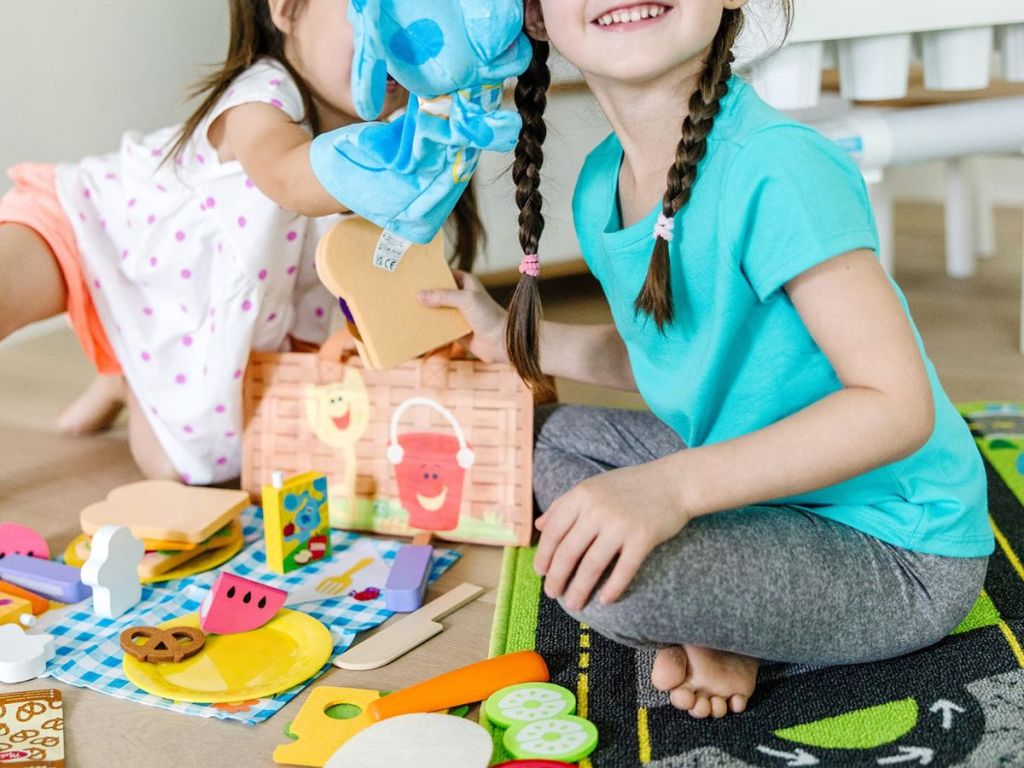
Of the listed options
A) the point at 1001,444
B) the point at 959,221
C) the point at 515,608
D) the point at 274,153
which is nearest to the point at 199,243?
the point at 274,153

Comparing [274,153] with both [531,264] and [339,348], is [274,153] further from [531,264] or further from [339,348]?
[531,264]

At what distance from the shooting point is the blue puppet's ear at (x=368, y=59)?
741 millimetres

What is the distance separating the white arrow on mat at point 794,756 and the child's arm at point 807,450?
0.45 ft

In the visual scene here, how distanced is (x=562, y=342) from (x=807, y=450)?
0.34m

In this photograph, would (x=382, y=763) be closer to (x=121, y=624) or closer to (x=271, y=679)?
(x=271, y=679)

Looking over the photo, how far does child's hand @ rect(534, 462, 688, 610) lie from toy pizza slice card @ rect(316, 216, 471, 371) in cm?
29

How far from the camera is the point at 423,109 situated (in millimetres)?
799

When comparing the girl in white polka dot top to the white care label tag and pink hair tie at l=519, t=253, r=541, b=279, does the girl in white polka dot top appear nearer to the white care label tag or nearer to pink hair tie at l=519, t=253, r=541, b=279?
the white care label tag

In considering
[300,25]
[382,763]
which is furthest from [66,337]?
[382,763]

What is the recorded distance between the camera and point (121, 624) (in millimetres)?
876

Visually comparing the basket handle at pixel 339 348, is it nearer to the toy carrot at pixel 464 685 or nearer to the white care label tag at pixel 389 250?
the white care label tag at pixel 389 250

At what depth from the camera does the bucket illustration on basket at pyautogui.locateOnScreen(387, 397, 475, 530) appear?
1.01 m

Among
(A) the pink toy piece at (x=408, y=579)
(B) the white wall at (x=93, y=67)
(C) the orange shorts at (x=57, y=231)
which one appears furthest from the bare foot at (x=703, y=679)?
(B) the white wall at (x=93, y=67)

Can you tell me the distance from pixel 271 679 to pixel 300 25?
60 centimetres
